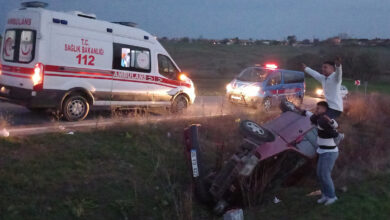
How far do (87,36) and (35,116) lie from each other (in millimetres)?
2410

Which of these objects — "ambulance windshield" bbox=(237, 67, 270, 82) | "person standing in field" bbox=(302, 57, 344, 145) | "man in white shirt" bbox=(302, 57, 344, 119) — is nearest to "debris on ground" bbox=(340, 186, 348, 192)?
"person standing in field" bbox=(302, 57, 344, 145)

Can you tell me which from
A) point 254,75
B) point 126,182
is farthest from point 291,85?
point 126,182

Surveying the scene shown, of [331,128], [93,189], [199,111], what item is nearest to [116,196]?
[93,189]

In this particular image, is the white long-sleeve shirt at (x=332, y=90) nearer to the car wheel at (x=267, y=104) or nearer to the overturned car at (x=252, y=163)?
the overturned car at (x=252, y=163)

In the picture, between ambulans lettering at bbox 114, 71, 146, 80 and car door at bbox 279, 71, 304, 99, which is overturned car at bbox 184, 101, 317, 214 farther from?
car door at bbox 279, 71, 304, 99

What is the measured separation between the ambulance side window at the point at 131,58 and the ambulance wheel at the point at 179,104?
1.54 metres

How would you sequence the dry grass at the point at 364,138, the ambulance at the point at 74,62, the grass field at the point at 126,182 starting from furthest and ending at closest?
the ambulance at the point at 74,62 < the dry grass at the point at 364,138 < the grass field at the point at 126,182

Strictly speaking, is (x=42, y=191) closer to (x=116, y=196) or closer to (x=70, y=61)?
(x=116, y=196)

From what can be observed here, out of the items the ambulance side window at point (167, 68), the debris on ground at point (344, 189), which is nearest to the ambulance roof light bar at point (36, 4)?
the ambulance side window at point (167, 68)

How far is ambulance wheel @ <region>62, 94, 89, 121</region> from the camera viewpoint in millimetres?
9742

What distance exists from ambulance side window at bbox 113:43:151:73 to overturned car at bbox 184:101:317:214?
4.35 metres

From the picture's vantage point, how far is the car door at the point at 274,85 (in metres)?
15.8

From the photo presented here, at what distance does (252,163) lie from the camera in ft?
21.0

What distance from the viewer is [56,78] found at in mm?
9398
